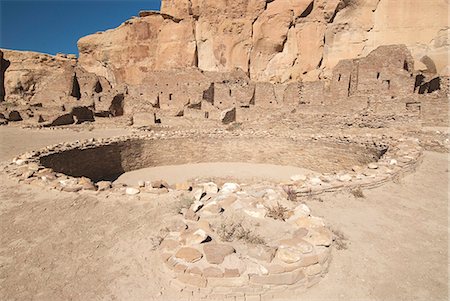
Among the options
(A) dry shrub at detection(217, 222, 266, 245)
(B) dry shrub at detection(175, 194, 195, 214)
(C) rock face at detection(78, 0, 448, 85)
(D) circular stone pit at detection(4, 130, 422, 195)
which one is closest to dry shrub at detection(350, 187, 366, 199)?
(D) circular stone pit at detection(4, 130, 422, 195)

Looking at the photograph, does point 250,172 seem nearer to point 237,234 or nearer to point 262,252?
point 237,234

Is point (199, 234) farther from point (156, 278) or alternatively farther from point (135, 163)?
point (135, 163)

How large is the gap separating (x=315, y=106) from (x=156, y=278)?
14131mm

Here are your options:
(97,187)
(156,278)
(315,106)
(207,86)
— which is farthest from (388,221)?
(207,86)

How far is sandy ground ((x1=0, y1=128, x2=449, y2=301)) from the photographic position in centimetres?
268

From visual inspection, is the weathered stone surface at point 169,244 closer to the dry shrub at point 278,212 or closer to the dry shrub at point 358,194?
the dry shrub at point 278,212

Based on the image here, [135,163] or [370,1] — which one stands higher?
[370,1]

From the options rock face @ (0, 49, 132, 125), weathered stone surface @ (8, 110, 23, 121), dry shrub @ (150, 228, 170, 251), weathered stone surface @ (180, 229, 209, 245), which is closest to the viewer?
weathered stone surface @ (180, 229, 209, 245)

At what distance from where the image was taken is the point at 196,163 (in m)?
11.3

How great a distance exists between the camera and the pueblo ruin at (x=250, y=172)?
281 cm

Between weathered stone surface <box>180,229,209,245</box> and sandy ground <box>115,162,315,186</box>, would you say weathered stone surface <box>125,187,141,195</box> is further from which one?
sandy ground <box>115,162,315,186</box>

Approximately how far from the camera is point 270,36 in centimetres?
2569

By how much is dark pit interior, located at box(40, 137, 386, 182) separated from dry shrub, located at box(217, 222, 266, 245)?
662 centimetres

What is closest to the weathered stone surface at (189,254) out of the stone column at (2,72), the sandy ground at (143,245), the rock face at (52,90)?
the sandy ground at (143,245)
